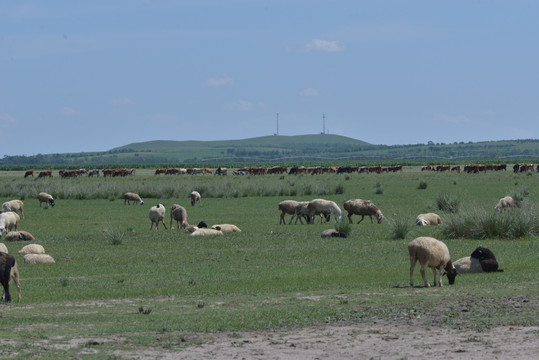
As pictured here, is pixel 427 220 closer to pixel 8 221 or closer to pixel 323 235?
pixel 323 235

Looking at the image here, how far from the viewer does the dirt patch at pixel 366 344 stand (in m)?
11.1

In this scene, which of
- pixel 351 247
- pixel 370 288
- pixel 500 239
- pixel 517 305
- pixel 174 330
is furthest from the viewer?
pixel 500 239

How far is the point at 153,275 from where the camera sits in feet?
64.8

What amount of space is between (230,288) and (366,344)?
20.5 ft

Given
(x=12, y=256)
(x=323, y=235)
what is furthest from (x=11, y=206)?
(x=12, y=256)

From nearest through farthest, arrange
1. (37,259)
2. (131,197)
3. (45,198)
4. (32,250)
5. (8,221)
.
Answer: (37,259), (32,250), (8,221), (45,198), (131,197)

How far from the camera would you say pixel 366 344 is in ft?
38.8

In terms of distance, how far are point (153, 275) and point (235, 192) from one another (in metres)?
37.3

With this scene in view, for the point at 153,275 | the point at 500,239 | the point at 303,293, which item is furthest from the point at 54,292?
the point at 500,239

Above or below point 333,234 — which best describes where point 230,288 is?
below

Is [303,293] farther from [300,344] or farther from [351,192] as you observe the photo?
[351,192]

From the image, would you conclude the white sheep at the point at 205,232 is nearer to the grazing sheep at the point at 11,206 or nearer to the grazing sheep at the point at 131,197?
the grazing sheep at the point at 11,206

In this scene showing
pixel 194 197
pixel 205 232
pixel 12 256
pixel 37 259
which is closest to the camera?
pixel 12 256

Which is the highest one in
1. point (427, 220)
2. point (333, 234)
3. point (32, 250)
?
point (427, 220)
